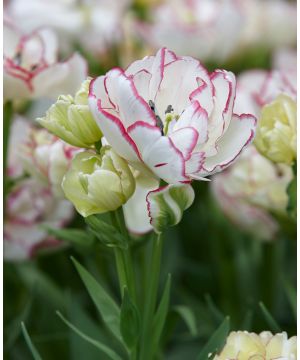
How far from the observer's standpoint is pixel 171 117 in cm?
41

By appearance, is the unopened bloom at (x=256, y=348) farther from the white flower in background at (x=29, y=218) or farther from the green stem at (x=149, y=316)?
the white flower in background at (x=29, y=218)

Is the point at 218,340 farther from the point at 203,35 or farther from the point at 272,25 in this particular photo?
the point at 272,25

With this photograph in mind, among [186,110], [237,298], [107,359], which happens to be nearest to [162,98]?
[186,110]

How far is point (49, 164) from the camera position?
1.75 feet

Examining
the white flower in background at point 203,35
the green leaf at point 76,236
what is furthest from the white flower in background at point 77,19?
the green leaf at point 76,236

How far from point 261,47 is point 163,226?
625 millimetres

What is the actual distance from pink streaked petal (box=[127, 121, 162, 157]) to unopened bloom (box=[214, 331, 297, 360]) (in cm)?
10

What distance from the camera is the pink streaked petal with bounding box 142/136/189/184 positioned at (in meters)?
0.37

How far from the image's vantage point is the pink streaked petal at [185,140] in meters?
0.37

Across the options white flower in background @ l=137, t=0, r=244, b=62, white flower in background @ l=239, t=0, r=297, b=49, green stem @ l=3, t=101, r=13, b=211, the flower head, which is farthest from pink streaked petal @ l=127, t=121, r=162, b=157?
white flower in background @ l=239, t=0, r=297, b=49

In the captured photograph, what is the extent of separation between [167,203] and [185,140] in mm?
32

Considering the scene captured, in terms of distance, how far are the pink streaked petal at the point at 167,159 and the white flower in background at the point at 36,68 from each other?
0.68 ft

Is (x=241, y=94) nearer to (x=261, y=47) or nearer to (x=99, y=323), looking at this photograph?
(x=99, y=323)

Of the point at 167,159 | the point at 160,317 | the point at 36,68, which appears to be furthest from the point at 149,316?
the point at 36,68
